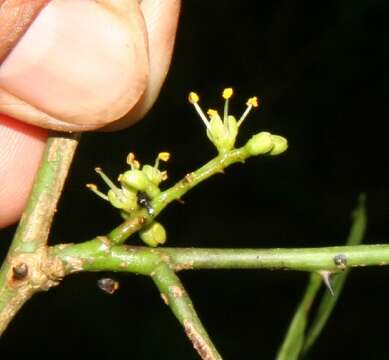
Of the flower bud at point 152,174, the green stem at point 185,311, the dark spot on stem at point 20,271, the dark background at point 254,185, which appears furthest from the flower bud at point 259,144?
the dark background at point 254,185

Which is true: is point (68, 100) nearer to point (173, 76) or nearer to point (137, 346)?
point (137, 346)

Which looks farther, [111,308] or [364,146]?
[364,146]

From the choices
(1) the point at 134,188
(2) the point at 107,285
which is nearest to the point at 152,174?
(1) the point at 134,188

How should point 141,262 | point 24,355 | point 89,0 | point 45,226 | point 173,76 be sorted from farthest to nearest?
point 173,76
point 24,355
point 89,0
point 45,226
point 141,262

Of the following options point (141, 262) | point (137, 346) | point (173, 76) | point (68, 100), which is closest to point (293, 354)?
point (141, 262)

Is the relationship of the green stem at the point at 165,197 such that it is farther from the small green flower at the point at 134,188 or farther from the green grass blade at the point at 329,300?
the green grass blade at the point at 329,300

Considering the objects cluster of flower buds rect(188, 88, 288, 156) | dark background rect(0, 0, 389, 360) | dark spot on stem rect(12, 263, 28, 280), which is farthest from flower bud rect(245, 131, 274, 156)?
dark background rect(0, 0, 389, 360)
